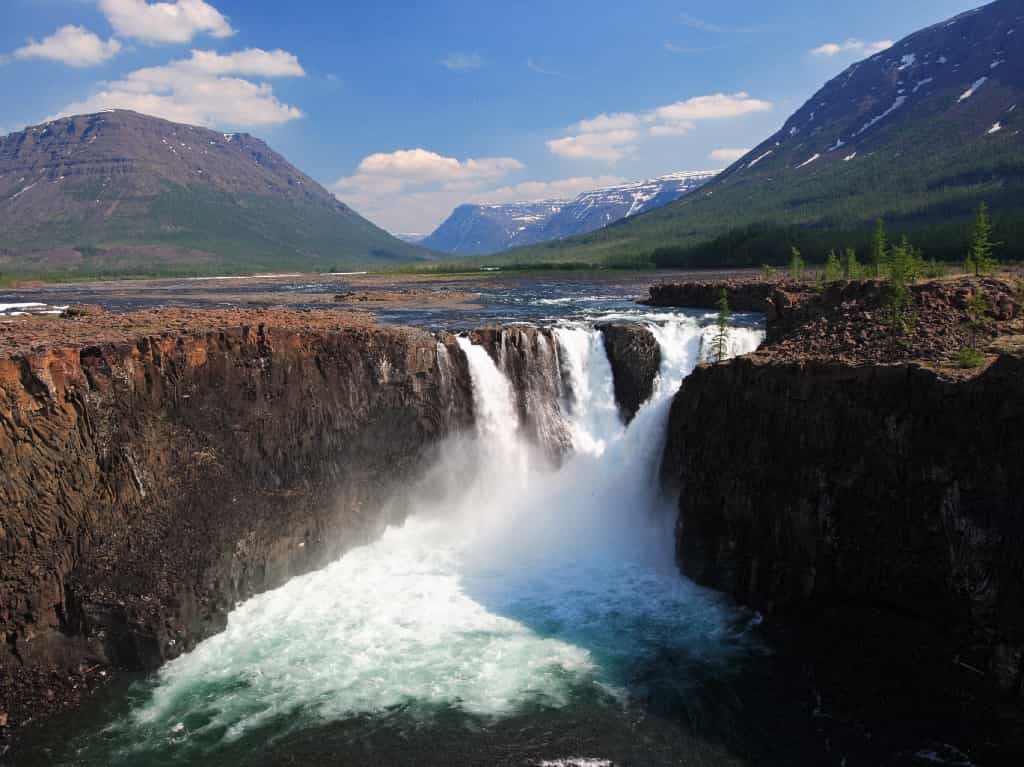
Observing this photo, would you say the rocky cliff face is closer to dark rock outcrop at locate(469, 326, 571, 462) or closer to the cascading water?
the cascading water

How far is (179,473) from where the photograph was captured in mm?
22359

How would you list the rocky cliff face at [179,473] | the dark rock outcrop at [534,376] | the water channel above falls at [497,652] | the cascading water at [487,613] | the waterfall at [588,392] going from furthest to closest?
the waterfall at [588,392], the dark rock outcrop at [534,376], the rocky cliff face at [179,473], the cascading water at [487,613], the water channel above falls at [497,652]

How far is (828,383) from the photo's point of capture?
20.8m

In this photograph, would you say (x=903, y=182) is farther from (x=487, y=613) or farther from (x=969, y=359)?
(x=487, y=613)

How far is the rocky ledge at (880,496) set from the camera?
54.5ft

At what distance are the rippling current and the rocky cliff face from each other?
3.87 ft

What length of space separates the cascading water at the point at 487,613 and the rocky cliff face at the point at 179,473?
1359mm

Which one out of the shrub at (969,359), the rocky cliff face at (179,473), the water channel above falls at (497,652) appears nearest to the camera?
the water channel above falls at (497,652)

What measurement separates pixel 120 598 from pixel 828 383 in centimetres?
2067

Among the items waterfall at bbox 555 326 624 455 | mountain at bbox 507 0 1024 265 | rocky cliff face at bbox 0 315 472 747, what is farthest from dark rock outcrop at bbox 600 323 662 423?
mountain at bbox 507 0 1024 265

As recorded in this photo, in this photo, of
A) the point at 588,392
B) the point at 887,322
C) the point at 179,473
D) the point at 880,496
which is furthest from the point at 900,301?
the point at 179,473

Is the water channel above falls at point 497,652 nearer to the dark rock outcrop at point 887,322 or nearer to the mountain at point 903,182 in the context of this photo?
the dark rock outcrop at point 887,322

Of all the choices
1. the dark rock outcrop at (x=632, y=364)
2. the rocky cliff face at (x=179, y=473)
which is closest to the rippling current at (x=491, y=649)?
the dark rock outcrop at (x=632, y=364)

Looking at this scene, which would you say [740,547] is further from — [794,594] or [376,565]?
[376,565]
